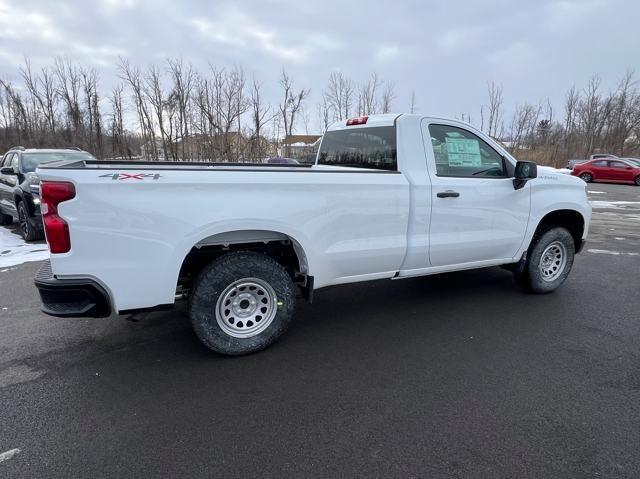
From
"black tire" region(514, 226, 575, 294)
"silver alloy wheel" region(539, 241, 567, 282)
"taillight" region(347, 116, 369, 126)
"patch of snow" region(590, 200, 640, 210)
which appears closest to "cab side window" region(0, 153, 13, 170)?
"taillight" region(347, 116, 369, 126)

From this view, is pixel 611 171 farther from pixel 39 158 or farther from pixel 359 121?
pixel 39 158

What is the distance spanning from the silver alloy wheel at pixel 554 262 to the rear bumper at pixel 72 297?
481 centimetres

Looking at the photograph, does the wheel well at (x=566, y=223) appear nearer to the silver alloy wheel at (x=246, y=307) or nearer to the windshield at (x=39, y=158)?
the silver alloy wheel at (x=246, y=307)

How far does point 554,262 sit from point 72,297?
519cm

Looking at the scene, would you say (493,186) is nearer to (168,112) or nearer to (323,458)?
(323,458)

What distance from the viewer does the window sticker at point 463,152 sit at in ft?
13.2

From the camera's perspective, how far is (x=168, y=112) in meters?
29.4

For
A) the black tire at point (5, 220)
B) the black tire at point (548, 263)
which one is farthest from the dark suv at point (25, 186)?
the black tire at point (548, 263)

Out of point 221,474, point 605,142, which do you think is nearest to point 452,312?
point 221,474

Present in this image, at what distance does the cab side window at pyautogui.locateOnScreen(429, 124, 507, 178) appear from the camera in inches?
155

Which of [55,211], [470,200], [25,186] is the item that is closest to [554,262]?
[470,200]

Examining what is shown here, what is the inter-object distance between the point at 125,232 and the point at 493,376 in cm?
291

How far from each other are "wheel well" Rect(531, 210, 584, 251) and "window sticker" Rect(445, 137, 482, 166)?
1.29m

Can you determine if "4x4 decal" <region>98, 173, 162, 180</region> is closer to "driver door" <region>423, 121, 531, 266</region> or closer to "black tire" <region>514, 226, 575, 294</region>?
"driver door" <region>423, 121, 531, 266</region>
